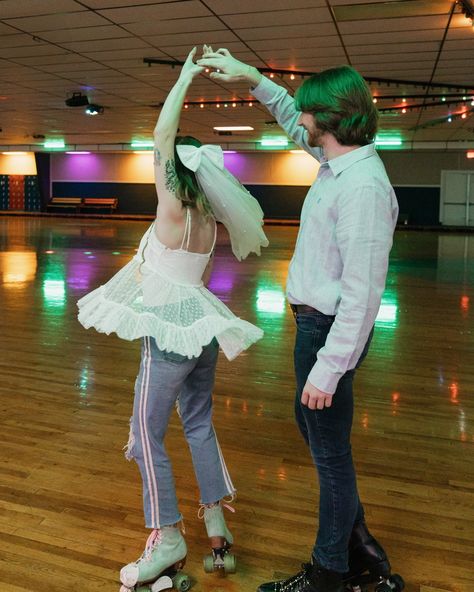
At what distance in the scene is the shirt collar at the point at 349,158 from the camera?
1.33 metres

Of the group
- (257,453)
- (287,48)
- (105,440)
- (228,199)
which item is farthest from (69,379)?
(287,48)

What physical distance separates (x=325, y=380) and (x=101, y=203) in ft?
79.6

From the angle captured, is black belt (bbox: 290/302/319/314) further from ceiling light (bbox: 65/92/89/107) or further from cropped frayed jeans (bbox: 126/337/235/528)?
ceiling light (bbox: 65/92/89/107)

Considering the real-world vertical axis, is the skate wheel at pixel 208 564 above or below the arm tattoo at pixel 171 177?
below

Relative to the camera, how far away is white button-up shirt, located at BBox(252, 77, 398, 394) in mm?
1271

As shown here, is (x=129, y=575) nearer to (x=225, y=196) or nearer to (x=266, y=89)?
(x=225, y=196)

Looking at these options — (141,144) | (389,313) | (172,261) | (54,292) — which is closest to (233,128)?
(141,144)

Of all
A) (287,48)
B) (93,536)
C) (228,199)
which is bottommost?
(93,536)

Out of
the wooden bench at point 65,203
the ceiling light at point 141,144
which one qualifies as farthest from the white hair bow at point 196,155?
the wooden bench at point 65,203

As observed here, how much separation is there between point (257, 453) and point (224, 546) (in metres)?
0.81

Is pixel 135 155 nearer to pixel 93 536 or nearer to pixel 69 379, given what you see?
pixel 69 379

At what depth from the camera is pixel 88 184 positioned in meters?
25.1

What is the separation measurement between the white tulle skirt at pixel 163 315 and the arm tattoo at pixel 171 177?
241 mm

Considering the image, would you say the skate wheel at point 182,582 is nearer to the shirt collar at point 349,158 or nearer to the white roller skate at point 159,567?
the white roller skate at point 159,567
